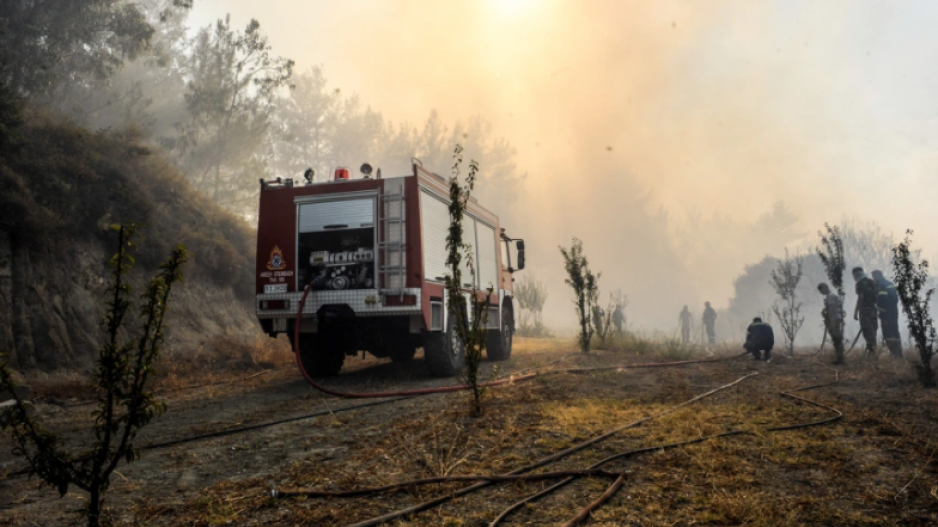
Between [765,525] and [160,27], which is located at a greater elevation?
[160,27]

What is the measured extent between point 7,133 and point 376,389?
9999mm

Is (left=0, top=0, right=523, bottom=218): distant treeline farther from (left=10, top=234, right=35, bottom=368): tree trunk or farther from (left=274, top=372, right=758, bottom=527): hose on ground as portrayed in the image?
(left=274, top=372, right=758, bottom=527): hose on ground

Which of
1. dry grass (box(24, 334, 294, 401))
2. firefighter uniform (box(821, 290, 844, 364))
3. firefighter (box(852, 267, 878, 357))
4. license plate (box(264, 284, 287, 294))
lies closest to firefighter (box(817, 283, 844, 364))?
firefighter uniform (box(821, 290, 844, 364))

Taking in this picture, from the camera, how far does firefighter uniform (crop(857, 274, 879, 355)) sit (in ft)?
39.6

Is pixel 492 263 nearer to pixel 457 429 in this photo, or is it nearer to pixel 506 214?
pixel 457 429

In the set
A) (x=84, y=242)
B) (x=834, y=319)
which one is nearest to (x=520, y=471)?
(x=834, y=319)

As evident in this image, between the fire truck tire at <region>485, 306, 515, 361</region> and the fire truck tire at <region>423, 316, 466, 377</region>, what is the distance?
2.65 m

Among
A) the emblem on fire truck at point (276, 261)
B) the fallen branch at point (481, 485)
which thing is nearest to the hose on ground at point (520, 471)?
the fallen branch at point (481, 485)

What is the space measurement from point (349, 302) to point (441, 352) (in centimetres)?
175

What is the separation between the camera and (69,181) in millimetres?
12656

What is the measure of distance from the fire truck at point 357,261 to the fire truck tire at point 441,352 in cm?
2

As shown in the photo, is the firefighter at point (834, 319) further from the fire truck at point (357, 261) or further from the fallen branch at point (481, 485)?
the fire truck at point (357, 261)

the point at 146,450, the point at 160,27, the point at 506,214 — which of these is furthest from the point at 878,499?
the point at 506,214

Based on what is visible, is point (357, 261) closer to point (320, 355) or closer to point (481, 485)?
point (320, 355)
